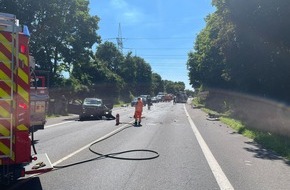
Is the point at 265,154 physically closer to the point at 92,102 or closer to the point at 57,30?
the point at 92,102

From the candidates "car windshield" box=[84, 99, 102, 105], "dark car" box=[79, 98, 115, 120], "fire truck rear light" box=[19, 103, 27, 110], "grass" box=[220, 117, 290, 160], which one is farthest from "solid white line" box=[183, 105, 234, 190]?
"car windshield" box=[84, 99, 102, 105]

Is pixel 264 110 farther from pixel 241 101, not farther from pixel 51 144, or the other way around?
pixel 51 144

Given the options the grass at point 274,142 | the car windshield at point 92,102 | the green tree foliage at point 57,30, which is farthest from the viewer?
the green tree foliage at point 57,30

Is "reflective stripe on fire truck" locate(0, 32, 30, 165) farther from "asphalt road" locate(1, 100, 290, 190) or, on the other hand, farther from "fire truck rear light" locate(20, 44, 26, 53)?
"asphalt road" locate(1, 100, 290, 190)

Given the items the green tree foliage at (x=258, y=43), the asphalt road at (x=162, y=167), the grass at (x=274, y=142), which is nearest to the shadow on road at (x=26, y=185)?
the asphalt road at (x=162, y=167)

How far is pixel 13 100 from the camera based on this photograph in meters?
6.23

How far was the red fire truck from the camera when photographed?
619 cm

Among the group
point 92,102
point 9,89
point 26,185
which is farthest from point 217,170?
point 92,102

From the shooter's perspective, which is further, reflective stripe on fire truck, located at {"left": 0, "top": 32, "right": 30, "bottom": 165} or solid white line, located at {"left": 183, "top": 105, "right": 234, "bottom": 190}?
solid white line, located at {"left": 183, "top": 105, "right": 234, "bottom": 190}

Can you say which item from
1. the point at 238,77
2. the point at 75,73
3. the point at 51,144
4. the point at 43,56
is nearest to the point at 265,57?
the point at 238,77

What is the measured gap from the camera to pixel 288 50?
1967 cm

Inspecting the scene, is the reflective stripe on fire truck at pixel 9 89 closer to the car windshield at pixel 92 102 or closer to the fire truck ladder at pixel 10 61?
the fire truck ladder at pixel 10 61

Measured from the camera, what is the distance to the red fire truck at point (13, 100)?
20.3ft

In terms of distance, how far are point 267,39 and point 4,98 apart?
15.6m
